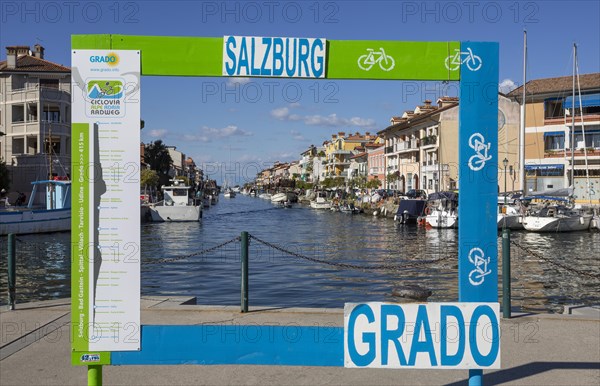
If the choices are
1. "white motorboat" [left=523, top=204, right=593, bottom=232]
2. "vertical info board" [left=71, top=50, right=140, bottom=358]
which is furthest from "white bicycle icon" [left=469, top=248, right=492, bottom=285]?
"white motorboat" [left=523, top=204, right=593, bottom=232]

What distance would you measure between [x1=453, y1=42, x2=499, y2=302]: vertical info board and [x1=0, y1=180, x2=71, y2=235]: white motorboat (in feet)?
106

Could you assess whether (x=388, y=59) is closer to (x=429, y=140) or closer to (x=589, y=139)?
(x=589, y=139)

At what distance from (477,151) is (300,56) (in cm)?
151

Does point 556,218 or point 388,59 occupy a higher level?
point 388,59

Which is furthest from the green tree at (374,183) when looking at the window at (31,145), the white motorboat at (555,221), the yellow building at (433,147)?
the window at (31,145)

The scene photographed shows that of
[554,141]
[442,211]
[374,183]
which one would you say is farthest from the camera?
[374,183]

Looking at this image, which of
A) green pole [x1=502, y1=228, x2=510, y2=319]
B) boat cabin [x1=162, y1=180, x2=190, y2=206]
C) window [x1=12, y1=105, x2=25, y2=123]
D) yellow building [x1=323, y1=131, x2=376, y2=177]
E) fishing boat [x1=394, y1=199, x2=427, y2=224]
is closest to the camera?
green pole [x1=502, y1=228, x2=510, y2=319]

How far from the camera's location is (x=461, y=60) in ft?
14.4

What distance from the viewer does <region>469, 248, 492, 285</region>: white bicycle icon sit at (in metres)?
4.44

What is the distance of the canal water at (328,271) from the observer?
1396 centimetres

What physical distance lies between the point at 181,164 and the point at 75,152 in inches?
6118

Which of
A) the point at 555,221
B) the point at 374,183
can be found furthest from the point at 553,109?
the point at 374,183

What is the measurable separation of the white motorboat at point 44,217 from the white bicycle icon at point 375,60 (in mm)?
31930

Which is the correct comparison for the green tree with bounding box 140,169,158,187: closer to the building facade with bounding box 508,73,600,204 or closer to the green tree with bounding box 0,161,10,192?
the green tree with bounding box 0,161,10,192
